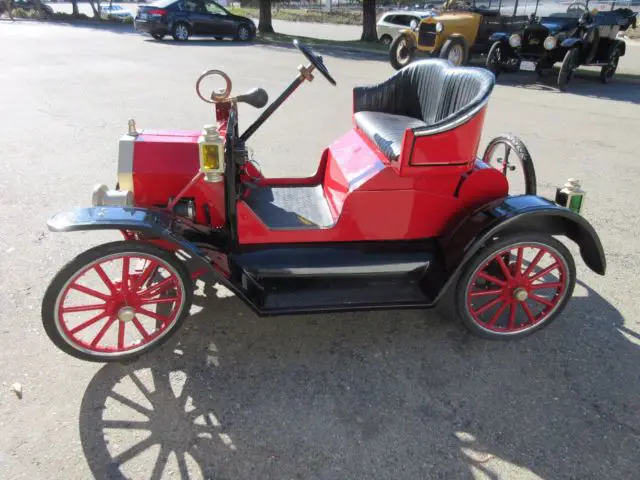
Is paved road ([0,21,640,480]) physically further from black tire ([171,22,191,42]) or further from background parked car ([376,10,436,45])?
background parked car ([376,10,436,45])

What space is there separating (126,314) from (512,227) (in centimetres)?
208

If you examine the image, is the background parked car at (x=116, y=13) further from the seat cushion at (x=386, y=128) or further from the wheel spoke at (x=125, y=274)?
the wheel spoke at (x=125, y=274)

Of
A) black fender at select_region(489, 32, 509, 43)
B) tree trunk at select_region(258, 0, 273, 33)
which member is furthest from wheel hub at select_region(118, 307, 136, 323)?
tree trunk at select_region(258, 0, 273, 33)

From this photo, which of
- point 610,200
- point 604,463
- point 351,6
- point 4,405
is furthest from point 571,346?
point 351,6

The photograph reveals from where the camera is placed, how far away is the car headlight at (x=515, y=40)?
1046cm

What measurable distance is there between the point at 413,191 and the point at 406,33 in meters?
9.46

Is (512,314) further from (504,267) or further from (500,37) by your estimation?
(500,37)

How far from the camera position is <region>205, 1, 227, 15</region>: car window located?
1638 cm

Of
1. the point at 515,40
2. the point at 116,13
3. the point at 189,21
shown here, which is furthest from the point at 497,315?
the point at 116,13

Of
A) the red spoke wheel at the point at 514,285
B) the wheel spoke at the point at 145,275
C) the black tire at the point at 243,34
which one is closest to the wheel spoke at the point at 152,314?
the wheel spoke at the point at 145,275

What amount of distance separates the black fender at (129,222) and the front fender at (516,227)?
133 cm

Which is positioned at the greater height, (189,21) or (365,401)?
(189,21)

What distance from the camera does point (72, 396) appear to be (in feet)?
7.89

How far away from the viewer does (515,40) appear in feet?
34.4
